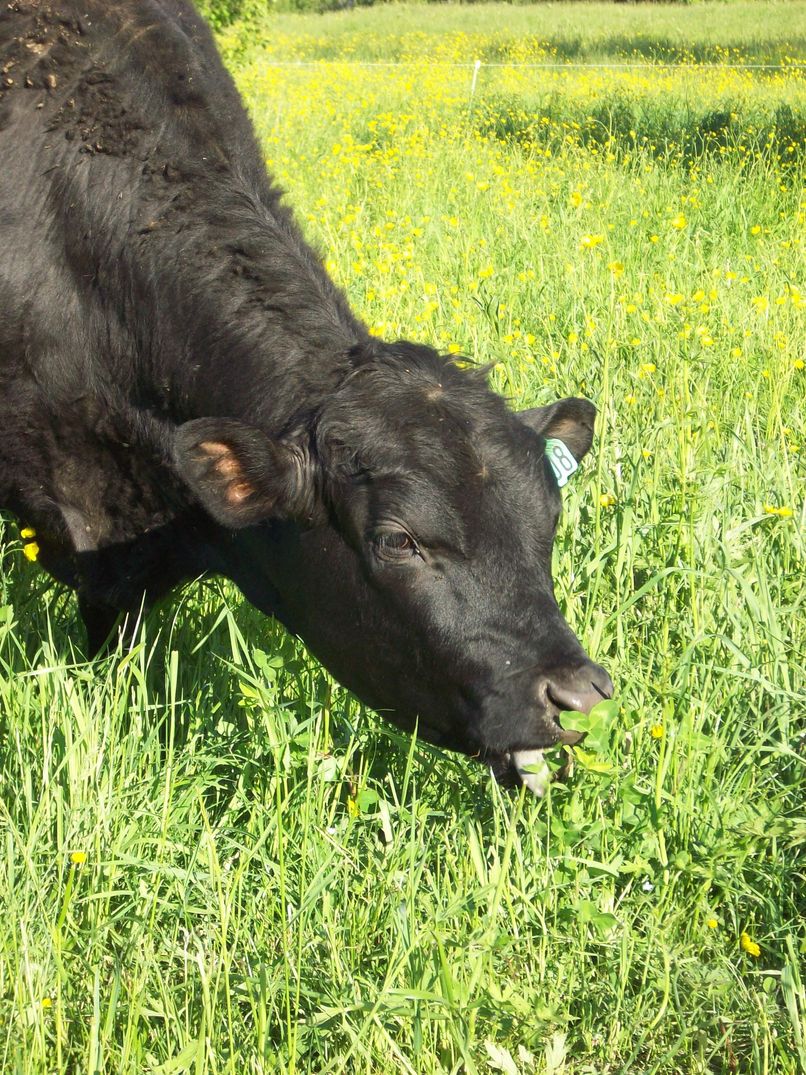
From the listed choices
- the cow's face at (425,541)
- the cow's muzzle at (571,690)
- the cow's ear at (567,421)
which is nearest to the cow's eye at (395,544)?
the cow's face at (425,541)

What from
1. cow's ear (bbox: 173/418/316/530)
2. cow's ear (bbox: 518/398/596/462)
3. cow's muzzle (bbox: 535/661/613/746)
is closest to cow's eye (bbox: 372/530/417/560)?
cow's ear (bbox: 173/418/316/530)

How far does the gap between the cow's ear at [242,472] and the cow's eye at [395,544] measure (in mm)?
284

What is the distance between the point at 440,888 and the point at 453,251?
532 cm

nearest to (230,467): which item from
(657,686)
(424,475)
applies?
(424,475)

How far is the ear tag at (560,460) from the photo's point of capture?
3.14m

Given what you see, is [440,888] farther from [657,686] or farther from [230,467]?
[230,467]

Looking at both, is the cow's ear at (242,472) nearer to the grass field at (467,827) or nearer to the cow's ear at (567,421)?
the grass field at (467,827)

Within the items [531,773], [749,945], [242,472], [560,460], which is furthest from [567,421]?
[749,945]

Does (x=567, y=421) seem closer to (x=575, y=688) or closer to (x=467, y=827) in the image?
(x=575, y=688)

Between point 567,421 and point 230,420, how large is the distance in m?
1.02

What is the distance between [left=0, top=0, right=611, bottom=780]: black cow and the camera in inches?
111

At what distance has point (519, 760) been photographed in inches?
110

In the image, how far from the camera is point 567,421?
3.40m

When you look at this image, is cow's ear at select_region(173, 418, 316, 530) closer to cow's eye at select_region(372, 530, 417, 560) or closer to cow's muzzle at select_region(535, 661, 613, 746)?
cow's eye at select_region(372, 530, 417, 560)
